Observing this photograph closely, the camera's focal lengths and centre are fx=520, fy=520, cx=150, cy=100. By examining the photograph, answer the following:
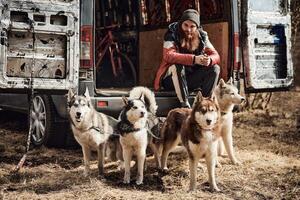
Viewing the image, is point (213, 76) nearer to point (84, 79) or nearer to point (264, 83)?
point (264, 83)

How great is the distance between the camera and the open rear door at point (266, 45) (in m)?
7.02

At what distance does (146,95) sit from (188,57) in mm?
771

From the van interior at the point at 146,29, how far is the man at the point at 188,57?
1.71 ft

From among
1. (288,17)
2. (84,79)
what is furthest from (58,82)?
(288,17)

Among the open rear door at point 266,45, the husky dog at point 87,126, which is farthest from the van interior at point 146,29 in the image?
the husky dog at point 87,126

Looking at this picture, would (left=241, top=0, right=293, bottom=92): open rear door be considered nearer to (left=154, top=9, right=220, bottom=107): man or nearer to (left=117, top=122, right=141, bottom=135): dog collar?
(left=154, top=9, right=220, bottom=107): man

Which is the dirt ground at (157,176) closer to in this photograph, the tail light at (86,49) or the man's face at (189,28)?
the tail light at (86,49)

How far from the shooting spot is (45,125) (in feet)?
23.0

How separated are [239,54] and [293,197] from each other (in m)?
2.42

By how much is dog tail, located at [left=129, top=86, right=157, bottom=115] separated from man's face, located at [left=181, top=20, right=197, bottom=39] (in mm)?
994

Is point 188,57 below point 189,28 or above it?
below

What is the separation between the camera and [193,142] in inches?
211

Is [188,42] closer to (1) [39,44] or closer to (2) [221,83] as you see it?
(2) [221,83]

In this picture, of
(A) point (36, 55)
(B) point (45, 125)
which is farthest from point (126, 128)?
(B) point (45, 125)
